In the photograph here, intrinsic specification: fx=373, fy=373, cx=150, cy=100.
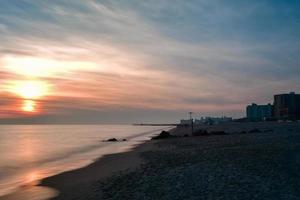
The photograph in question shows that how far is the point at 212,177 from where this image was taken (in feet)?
57.7

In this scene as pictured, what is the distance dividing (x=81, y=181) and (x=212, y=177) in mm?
8294

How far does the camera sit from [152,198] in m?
14.5

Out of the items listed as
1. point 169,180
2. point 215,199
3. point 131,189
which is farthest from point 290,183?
point 131,189

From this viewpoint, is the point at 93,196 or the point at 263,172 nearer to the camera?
the point at 93,196

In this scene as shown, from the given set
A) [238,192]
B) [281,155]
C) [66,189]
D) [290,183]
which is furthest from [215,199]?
[281,155]

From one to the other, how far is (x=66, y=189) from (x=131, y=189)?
4.54m

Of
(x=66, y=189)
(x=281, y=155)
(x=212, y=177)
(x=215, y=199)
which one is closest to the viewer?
(x=215, y=199)

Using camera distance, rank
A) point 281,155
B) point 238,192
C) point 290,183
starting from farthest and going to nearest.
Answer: point 281,155 < point 290,183 < point 238,192

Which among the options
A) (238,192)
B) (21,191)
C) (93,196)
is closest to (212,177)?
(238,192)

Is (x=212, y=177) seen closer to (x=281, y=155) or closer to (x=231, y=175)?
(x=231, y=175)

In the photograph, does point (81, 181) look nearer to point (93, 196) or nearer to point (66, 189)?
point (66, 189)

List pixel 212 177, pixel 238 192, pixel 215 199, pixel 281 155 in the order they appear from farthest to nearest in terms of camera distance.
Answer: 1. pixel 281 155
2. pixel 212 177
3. pixel 238 192
4. pixel 215 199

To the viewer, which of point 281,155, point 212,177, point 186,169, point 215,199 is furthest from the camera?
point 281,155

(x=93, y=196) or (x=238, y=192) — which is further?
(x=93, y=196)
